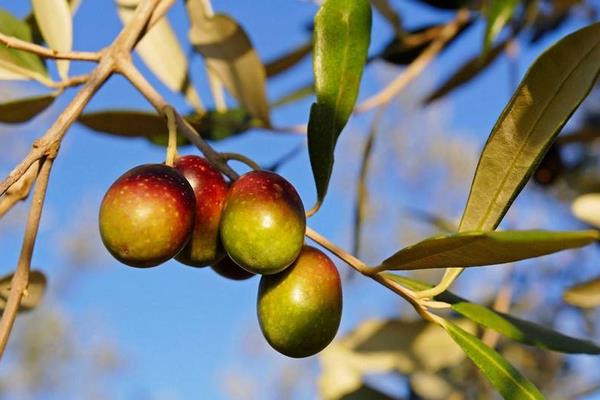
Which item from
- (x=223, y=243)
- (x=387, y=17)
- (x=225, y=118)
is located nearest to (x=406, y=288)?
(x=223, y=243)

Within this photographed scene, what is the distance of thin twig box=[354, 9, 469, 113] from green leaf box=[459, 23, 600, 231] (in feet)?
3.34

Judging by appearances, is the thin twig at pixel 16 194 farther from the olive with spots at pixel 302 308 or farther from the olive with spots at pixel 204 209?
the olive with spots at pixel 302 308

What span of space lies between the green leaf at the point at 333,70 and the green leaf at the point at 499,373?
24cm

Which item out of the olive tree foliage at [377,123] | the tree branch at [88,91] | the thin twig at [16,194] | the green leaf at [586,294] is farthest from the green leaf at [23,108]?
the green leaf at [586,294]

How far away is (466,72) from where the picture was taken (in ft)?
6.90

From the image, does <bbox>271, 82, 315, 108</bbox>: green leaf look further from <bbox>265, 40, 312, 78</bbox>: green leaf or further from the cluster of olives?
the cluster of olives

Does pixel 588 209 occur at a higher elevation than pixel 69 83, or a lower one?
lower

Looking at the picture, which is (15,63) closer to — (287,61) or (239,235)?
(239,235)

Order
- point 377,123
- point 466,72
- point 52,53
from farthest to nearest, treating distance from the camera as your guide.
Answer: point 466,72, point 377,123, point 52,53

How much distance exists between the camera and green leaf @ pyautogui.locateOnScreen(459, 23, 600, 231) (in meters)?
0.78

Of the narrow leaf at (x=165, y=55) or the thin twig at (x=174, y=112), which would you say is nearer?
the thin twig at (x=174, y=112)

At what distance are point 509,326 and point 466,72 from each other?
124 centimetres

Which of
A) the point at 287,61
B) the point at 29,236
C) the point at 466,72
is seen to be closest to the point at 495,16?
the point at 287,61

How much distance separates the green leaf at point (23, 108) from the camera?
122 cm
